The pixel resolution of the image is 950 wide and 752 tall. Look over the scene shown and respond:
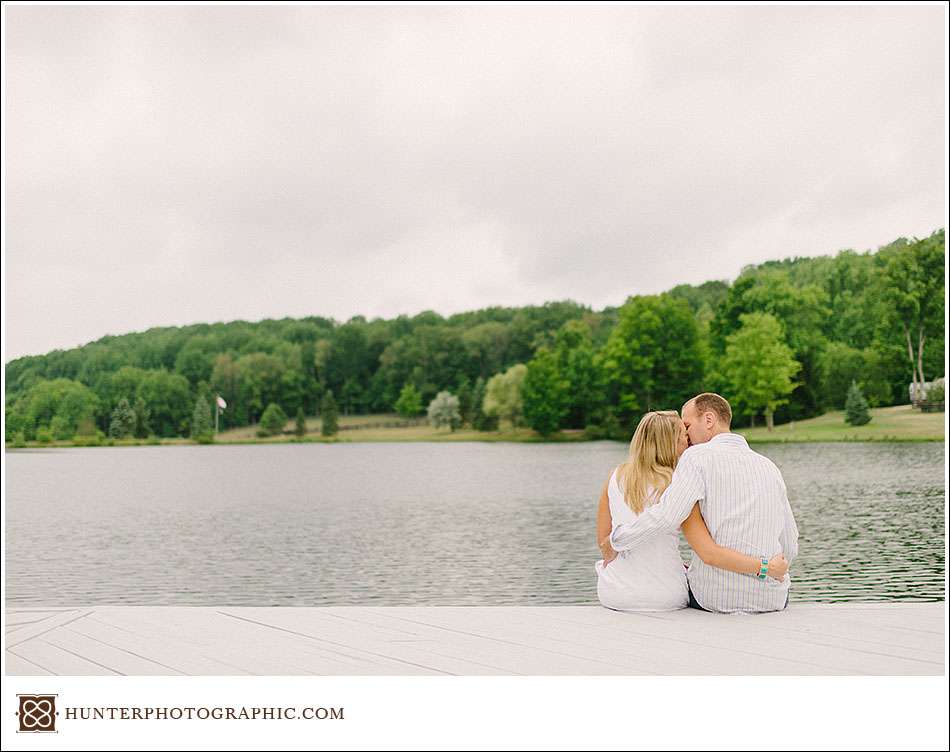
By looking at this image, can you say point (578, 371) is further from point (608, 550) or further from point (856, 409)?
point (608, 550)

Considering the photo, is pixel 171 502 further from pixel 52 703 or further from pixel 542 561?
pixel 52 703

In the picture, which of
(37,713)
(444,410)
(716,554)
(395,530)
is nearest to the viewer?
(37,713)

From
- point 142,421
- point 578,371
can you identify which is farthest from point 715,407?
point 142,421

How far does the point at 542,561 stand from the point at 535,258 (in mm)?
24475

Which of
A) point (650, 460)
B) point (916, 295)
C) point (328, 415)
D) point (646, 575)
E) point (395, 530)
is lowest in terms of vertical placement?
point (395, 530)

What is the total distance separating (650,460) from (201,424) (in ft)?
85.1

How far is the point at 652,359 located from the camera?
87.4 feet

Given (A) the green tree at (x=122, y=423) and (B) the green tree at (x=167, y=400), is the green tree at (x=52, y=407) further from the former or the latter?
(B) the green tree at (x=167, y=400)

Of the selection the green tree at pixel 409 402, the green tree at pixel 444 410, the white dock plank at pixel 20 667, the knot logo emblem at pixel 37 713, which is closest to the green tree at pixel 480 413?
the green tree at pixel 444 410

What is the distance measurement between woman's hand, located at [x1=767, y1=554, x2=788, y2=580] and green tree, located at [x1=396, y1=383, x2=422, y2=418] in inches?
967

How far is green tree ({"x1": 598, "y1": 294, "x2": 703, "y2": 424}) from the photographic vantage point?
2664cm

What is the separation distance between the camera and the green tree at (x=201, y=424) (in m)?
27.2

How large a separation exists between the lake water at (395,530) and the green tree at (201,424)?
3.20 metres

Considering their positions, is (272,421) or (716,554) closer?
(716,554)
